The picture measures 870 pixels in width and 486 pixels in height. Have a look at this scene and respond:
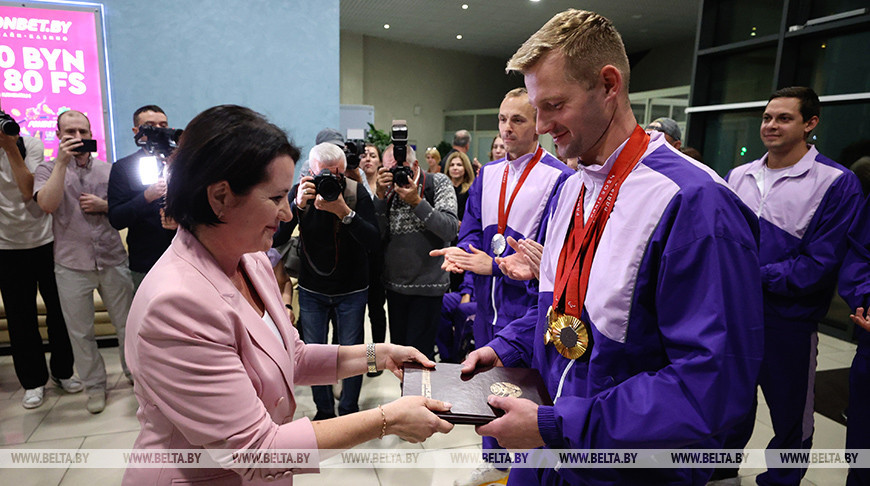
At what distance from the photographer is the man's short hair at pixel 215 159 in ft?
3.32

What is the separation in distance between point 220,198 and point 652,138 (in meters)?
0.97

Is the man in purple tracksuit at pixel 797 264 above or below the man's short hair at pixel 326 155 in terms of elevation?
below

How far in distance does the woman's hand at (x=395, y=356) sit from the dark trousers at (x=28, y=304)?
2854 millimetres

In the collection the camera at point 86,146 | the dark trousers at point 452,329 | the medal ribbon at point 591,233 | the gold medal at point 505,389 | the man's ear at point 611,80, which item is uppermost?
the man's ear at point 611,80

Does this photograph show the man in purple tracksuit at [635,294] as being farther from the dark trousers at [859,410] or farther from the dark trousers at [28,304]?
the dark trousers at [28,304]

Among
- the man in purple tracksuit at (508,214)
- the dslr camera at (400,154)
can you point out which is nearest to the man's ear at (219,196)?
the man in purple tracksuit at (508,214)

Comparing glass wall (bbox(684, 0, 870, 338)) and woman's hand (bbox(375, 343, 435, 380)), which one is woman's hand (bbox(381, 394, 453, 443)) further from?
glass wall (bbox(684, 0, 870, 338))

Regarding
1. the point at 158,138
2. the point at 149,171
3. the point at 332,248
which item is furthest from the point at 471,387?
the point at 149,171

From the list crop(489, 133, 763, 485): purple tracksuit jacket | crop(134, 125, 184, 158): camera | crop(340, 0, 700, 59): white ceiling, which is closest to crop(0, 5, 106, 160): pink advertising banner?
crop(134, 125, 184, 158): camera

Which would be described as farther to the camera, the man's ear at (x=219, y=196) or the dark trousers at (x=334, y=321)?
the dark trousers at (x=334, y=321)

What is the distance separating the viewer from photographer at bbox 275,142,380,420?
2473 millimetres

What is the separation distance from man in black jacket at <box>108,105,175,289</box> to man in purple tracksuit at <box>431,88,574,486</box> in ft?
5.94

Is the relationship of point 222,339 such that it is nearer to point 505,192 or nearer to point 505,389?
point 505,389

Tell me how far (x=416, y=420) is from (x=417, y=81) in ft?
41.4
